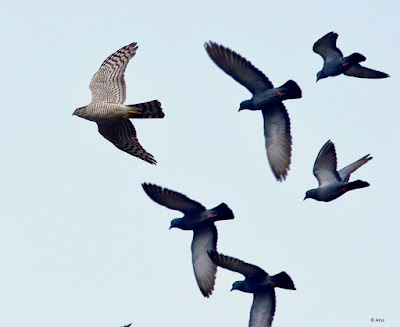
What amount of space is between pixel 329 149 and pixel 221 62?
10.8ft

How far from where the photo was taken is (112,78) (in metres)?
26.3

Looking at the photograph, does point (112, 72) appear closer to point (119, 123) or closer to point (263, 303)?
point (119, 123)

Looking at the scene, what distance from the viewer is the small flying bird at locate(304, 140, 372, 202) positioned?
2512 centimetres

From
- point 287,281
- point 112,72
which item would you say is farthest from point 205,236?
point 112,72

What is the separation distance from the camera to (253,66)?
24469mm

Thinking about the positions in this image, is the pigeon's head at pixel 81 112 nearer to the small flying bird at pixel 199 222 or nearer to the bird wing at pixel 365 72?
the small flying bird at pixel 199 222

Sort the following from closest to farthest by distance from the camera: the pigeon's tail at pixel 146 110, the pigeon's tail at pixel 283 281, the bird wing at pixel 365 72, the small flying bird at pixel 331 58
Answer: the pigeon's tail at pixel 283 281 < the pigeon's tail at pixel 146 110 < the small flying bird at pixel 331 58 < the bird wing at pixel 365 72

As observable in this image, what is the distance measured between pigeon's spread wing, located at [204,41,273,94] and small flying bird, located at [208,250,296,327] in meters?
3.55

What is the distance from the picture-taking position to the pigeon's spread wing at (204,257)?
25.6 metres

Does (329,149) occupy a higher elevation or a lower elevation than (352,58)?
lower

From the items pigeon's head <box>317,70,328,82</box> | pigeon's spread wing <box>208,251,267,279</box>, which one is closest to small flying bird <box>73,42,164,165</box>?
pigeon's spread wing <box>208,251,267,279</box>

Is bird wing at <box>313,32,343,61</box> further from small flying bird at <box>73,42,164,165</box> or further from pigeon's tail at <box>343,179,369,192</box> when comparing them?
small flying bird at <box>73,42,164,165</box>

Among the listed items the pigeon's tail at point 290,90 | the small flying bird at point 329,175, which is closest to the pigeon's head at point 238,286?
the small flying bird at point 329,175

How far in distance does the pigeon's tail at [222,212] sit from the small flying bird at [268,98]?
1.28 meters
